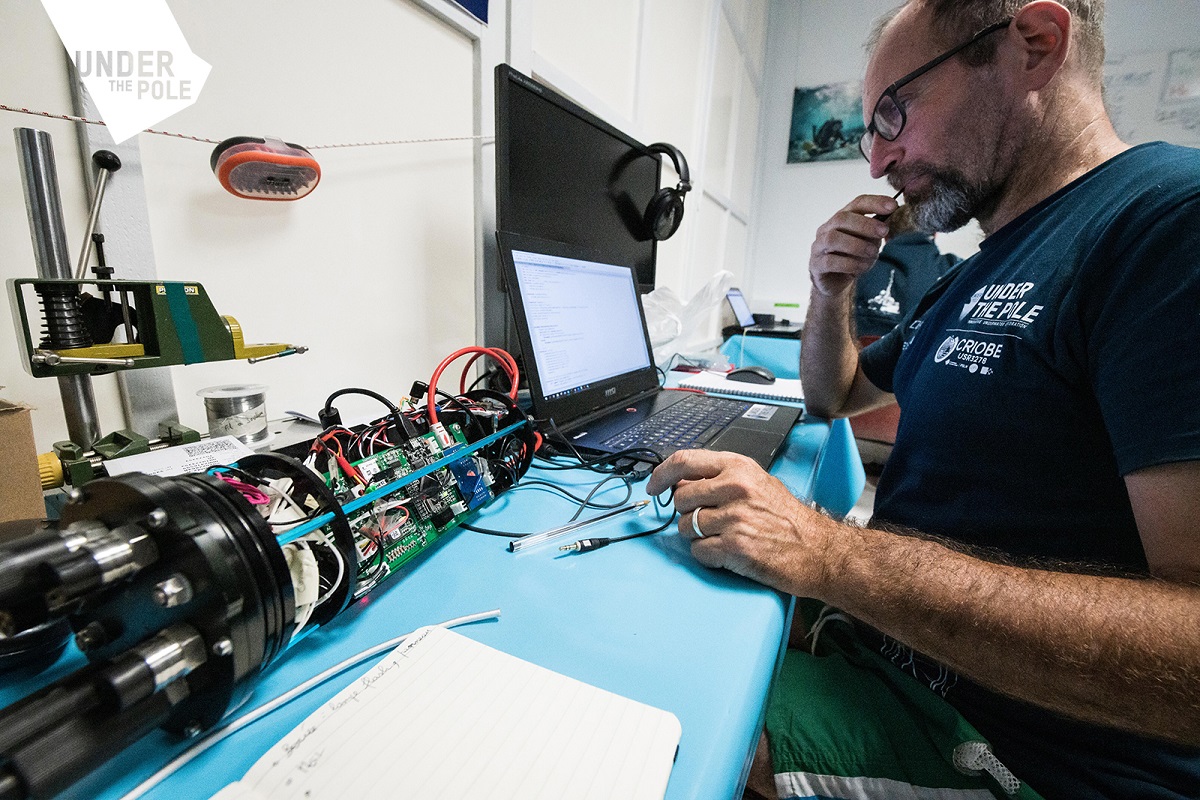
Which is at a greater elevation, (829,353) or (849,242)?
(849,242)

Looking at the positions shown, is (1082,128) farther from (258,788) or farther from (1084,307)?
(258,788)

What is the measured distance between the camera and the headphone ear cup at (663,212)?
1.30 m

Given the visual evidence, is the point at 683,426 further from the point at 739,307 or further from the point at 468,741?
the point at 739,307

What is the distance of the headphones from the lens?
49.6 inches

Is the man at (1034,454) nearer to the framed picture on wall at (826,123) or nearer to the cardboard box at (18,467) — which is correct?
the cardboard box at (18,467)

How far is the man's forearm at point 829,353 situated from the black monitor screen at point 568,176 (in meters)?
0.45

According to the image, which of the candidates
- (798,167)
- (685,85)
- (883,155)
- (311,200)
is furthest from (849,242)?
(798,167)

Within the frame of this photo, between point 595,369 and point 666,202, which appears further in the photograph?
point 666,202

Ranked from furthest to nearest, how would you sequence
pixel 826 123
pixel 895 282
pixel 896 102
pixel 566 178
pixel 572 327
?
pixel 826 123 → pixel 895 282 → pixel 566 178 → pixel 572 327 → pixel 896 102

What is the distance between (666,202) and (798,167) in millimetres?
2822

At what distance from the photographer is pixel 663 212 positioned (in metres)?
1.30

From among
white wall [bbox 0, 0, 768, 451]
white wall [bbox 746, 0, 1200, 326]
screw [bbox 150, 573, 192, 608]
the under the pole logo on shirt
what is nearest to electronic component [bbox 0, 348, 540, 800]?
screw [bbox 150, 573, 192, 608]

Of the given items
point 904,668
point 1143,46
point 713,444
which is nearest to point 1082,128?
point 713,444

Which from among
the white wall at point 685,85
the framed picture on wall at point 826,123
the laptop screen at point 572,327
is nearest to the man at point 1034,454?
the laptop screen at point 572,327
